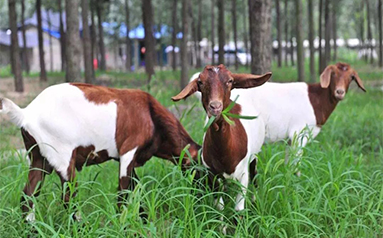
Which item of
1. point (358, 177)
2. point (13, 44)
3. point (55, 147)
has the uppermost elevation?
point (13, 44)

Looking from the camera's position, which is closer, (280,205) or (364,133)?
(280,205)

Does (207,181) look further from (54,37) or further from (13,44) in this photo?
(54,37)

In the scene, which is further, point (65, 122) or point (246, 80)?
point (65, 122)

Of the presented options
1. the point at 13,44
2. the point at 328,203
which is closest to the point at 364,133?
the point at 328,203

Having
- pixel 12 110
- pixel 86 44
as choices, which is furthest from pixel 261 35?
pixel 86 44

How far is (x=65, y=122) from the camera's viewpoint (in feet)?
13.8

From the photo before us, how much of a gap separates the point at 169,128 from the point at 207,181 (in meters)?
0.72

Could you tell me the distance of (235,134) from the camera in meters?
4.09

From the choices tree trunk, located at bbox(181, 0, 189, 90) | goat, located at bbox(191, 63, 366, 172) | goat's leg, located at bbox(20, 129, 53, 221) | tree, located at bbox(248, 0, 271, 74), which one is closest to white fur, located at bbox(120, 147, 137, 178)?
goat's leg, located at bbox(20, 129, 53, 221)

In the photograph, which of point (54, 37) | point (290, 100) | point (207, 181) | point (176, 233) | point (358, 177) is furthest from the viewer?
point (54, 37)

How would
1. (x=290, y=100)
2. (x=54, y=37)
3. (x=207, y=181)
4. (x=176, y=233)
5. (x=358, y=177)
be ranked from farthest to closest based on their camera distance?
(x=54, y=37), (x=290, y=100), (x=358, y=177), (x=207, y=181), (x=176, y=233)

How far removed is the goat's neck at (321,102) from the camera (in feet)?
20.3

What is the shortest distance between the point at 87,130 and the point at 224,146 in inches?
48.1

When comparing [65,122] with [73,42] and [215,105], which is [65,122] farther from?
[73,42]
